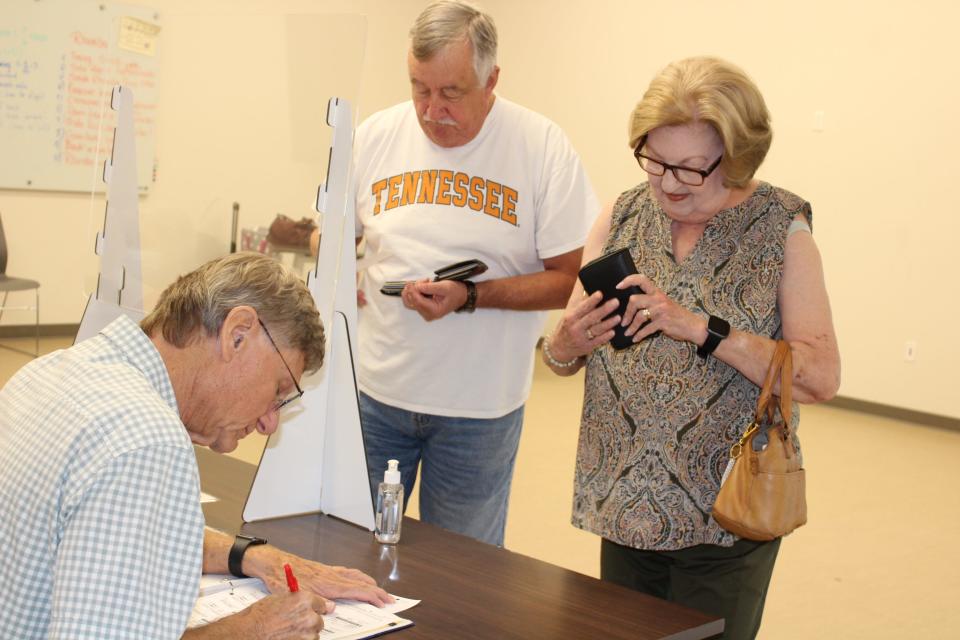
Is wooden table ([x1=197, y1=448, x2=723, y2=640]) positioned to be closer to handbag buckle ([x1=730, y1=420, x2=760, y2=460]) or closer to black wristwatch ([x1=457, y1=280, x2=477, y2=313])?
handbag buckle ([x1=730, y1=420, x2=760, y2=460])

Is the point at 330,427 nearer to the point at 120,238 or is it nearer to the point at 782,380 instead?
the point at 120,238

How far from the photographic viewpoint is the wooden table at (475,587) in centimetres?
158

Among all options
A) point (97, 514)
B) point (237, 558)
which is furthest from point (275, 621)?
point (97, 514)

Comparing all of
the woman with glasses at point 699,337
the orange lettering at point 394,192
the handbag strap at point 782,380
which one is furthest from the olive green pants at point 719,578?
the orange lettering at point 394,192

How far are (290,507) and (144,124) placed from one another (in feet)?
2.99

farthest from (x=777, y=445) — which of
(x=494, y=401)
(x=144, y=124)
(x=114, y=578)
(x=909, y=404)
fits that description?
(x=909, y=404)

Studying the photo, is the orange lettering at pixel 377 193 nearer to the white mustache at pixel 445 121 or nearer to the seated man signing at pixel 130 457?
the white mustache at pixel 445 121

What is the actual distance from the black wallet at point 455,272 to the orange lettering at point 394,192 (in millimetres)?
203

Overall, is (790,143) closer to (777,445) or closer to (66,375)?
(777,445)

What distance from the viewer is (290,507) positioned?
2.02 m

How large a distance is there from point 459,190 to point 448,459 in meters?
0.63

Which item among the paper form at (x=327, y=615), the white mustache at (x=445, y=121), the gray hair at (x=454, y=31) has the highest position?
the gray hair at (x=454, y=31)

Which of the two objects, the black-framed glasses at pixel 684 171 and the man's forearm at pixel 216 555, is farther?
the black-framed glasses at pixel 684 171

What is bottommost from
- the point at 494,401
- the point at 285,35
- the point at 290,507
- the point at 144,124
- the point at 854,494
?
the point at 854,494
